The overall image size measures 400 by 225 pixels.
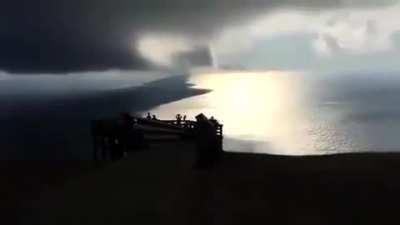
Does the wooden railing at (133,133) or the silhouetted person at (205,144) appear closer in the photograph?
the silhouetted person at (205,144)

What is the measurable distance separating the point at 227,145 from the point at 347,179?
6900 centimetres

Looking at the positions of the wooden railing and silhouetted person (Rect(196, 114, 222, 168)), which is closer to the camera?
silhouetted person (Rect(196, 114, 222, 168))

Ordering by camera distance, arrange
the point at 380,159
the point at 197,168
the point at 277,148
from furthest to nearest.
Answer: the point at 277,148 → the point at 380,159 → the point at 197,168

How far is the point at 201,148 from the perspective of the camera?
799 inches

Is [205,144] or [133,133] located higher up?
[133,133]

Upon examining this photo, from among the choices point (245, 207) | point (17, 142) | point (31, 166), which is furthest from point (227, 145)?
point (245, 207)

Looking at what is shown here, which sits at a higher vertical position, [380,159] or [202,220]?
[380,159]

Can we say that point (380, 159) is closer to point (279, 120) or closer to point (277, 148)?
point (277, 148)

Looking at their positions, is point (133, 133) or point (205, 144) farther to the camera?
point (133, 133)

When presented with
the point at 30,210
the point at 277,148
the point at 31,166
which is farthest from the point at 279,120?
the point at 30,210

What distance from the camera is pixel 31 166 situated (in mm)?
28812

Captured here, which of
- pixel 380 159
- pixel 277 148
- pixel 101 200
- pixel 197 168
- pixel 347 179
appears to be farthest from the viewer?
pixel 277 148

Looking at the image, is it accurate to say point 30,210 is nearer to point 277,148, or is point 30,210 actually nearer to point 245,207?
point 245,207

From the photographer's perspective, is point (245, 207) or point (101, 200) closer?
point (245, 207)
